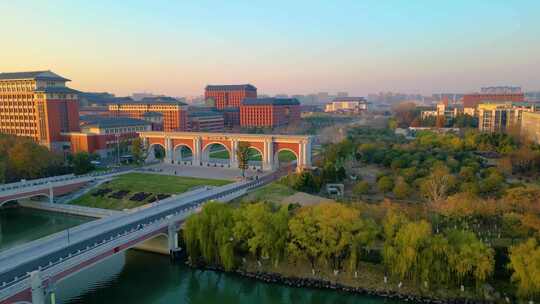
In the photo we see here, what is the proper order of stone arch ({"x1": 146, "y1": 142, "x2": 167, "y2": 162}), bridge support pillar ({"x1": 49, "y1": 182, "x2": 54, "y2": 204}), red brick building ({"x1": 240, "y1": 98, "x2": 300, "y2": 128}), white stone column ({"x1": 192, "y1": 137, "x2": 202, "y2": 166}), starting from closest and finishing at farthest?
bridge support pillar ({"x1": 49, "y1": 182, "x2": 54, "y2": 204}) < white stone column ({"x1": 192, "y1": 137, "x2": 202, "y2": 166}) < stone arch ({"x1": 146, "y1": 142, "x2": 167, "y2": 162}) < red brick building ({"x1": 240, "y1": 98, "x2": 300, "y2": 128})

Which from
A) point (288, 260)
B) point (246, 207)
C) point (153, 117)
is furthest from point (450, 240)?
point (153, 117)

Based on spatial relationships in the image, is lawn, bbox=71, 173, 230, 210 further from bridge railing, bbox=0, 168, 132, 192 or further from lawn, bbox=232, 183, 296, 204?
lawn, bbox=232, 183, 296, 204

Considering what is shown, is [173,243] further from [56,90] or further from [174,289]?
[56,90]

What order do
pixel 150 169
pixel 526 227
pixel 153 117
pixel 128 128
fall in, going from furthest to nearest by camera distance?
pixel 153 117 < pixel 128 128 < pixel 150 169 < pixel 526 227

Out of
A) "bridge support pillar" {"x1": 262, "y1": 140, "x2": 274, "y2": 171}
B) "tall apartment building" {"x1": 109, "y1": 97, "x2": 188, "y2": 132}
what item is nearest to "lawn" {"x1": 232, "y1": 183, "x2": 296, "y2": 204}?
"bridge support pillar" {"x1": 262, "y1": 140, "x2": 274, "y2": 171}

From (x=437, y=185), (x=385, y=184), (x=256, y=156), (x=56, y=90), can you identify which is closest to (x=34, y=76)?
(x=56, y=90)

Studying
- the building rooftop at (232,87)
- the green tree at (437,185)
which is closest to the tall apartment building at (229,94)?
the building rooftop at (232,87)

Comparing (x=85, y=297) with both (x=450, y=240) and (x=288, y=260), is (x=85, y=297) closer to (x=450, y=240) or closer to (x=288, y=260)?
(x=288, y=260)
